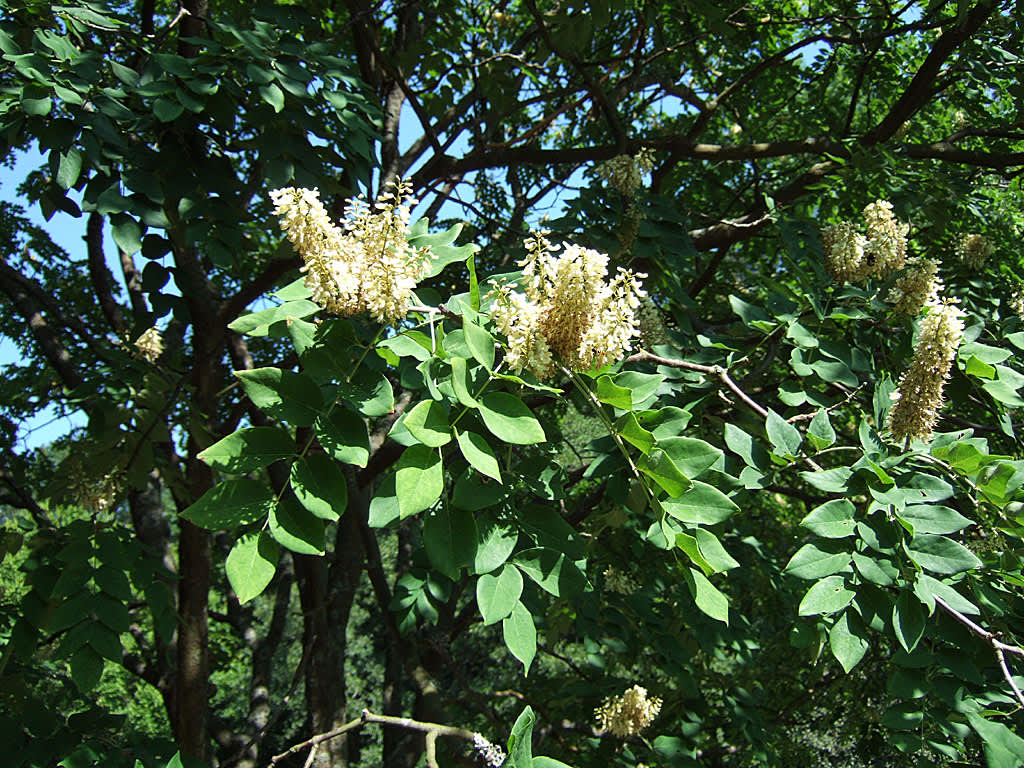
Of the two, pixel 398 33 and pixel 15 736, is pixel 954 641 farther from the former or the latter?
pixel 398 33

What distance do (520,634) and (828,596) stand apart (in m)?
0.74

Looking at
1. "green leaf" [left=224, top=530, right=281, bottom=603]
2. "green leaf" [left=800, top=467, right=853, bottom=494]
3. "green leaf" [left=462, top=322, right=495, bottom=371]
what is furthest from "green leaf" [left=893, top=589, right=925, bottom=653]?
"green leaf" [left=224, top=530, right=281, bottom=603]

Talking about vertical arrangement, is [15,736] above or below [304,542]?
below

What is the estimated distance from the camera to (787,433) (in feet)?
6.84

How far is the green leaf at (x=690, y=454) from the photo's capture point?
1610 mm

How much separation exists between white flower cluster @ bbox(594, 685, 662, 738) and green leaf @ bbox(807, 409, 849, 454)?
1.63 metres

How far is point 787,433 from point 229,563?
1.42 m

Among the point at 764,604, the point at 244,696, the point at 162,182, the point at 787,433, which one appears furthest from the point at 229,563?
the point at 244,696

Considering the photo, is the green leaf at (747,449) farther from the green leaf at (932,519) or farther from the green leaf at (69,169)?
the green leaf at (69,169)

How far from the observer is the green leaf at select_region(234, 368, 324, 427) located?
161 cm

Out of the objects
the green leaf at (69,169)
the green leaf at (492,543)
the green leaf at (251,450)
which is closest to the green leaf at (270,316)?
the green leaf at (251,450)

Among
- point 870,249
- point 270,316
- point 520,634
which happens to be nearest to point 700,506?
point 520,634

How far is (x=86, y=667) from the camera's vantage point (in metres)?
2.26

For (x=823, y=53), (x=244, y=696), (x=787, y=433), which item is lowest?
(x=244, y=696)
